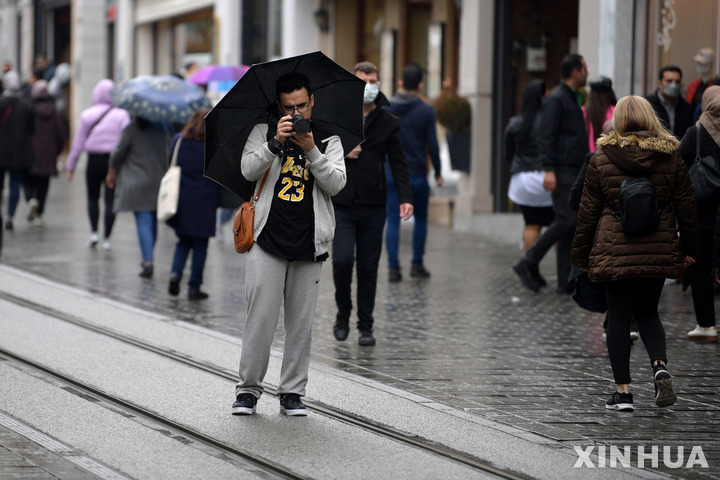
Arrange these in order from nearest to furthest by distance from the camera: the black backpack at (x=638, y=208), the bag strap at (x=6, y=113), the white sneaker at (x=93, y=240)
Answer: the black backpack at (x=638, y=208) < the white sneaker at (x=93, y=240) < the bag strap at (x=6, y=113)

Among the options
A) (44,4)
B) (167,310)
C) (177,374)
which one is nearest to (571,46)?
(167,310)

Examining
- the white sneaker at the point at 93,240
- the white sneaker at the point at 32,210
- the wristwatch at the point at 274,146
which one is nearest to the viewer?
the wristwatch at the point at 274,146

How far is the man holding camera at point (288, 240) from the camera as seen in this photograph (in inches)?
251

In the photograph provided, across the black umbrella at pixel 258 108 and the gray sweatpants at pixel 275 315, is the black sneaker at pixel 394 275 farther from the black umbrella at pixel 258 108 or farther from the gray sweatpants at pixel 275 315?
the gray sweatpants at pixel 275 315

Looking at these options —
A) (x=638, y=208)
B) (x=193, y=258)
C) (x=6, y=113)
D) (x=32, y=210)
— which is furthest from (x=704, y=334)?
(x=6, y=113)

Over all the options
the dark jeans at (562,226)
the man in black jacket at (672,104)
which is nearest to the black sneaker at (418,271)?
the dark jeans at (562,226)

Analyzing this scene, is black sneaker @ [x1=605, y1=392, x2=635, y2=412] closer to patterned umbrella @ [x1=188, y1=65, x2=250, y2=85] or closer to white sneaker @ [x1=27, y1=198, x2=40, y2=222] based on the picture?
white sneaker @ [x1=27, y1=198, x2=40, y2=222]

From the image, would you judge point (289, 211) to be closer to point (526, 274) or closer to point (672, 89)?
point (672, 89)

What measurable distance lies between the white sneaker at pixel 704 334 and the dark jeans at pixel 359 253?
2246 mm

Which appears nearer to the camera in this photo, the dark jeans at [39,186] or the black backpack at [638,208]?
the black backpack at [638,208]

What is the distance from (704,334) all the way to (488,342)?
1492 millimetres

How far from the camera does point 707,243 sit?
354 inches

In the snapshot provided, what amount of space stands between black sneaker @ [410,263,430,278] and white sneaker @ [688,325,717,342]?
414cm

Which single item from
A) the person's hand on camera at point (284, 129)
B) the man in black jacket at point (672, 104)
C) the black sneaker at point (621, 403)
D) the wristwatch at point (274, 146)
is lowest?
the black sneaker at point (621, 403)
